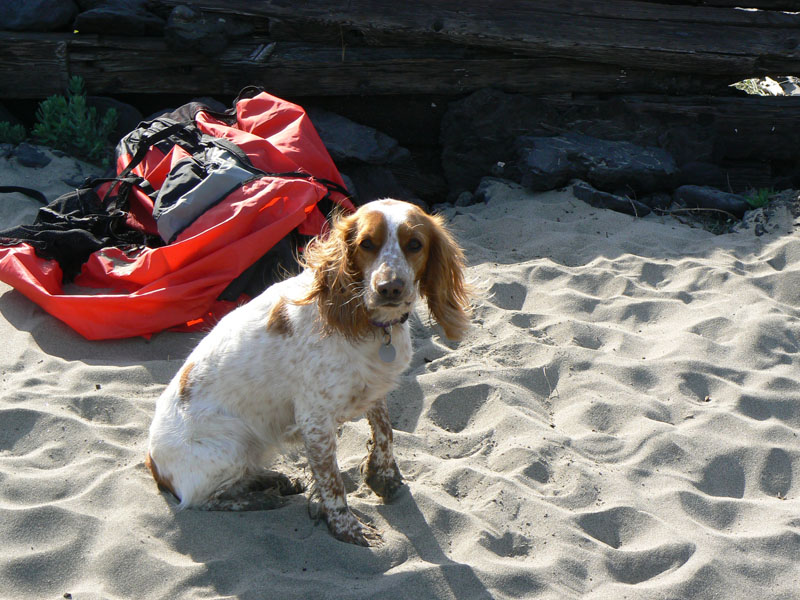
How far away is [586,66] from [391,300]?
202 inches

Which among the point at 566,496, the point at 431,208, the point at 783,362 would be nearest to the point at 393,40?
the point at 431,208

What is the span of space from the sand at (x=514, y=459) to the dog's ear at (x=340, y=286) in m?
0.93

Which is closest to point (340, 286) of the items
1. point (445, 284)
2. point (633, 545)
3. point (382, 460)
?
point (445, 284)

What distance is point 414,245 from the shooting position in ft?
10.3

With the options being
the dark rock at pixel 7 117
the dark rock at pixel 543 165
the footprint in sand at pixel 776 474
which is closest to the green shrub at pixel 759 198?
the dark rock at pixel 543 165

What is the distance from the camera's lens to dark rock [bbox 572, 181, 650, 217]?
655 centimetres

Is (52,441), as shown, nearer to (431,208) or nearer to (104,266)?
(104,266)

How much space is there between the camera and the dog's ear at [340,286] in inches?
123

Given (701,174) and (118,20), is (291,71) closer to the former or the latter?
(118,20)

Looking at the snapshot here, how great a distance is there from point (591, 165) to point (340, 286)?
14.3 feet

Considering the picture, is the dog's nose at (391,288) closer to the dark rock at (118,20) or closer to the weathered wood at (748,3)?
the dark rock at (118,20)

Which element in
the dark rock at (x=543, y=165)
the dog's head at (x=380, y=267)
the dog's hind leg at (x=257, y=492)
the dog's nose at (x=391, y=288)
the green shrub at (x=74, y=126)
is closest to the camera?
the dog's nose at (x=391, y=288)

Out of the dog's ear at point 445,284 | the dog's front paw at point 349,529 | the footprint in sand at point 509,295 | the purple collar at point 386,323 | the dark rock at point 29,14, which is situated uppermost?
the dark rock at point 29,14

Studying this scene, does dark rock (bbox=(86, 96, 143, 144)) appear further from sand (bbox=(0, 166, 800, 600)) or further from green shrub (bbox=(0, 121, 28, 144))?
sand (bbox=(0, 166, 800, 600))
